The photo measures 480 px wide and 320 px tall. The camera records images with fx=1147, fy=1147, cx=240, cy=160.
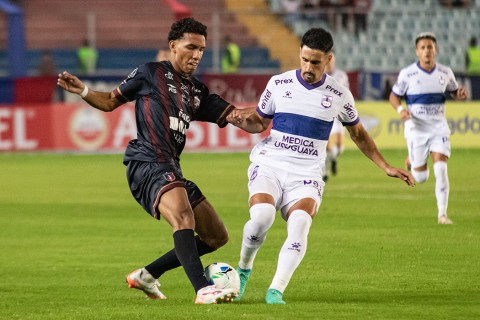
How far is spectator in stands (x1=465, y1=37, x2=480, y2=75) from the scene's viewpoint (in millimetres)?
31344

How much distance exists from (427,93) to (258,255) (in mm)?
4589

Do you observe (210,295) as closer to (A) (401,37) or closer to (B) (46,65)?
(B) (46,65)

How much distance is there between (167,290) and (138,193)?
1247 millimetres

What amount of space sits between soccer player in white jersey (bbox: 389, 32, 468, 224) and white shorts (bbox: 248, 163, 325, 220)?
246 inches

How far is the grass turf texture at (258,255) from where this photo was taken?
8461 mm

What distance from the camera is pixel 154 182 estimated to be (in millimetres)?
8438

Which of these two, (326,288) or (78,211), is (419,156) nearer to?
(78,211)

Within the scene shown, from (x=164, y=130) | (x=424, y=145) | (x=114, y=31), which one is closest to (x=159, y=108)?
(x=164, y=130)

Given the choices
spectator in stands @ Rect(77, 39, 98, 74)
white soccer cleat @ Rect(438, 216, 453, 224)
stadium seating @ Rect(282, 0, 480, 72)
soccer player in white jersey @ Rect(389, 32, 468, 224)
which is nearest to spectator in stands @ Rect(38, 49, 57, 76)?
spectator in stands @ Rect(77, 39, 98, 74)

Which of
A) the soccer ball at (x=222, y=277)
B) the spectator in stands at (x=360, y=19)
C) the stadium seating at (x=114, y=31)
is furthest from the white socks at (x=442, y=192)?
the stadium seating at (x=114, y=31)

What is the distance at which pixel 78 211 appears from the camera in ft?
54.2

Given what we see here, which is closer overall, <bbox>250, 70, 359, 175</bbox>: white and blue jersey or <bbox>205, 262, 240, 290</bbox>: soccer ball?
<bbox>205, 262, 240, 290</bbox>: soccer ball

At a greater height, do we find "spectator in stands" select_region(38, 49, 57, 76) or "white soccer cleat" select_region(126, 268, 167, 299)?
"white soccer cleat" select_region(126, 268, 167, 299)

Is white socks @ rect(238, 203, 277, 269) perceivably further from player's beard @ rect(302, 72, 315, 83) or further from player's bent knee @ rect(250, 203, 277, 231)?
player's beard @ rect(302, 72, 315, 83)
